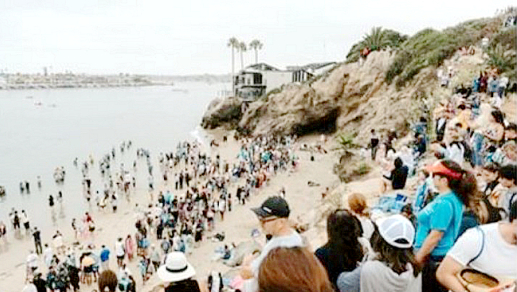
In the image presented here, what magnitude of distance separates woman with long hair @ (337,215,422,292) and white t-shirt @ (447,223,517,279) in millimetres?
462

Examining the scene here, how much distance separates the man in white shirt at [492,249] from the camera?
2773 mm

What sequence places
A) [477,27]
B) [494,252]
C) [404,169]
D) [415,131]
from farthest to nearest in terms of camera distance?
[477,27], [415,131], [404,169], [494,252]

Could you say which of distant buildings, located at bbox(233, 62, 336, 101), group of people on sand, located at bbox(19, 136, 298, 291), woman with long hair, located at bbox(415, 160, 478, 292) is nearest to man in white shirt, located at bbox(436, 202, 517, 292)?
woman with long hair, located at bbox(415, 160, 478, 292)

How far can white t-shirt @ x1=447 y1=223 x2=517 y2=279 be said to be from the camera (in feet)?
9.11

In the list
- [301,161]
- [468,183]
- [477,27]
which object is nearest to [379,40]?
[477,27]

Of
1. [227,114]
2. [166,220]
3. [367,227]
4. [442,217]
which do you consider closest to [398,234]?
[442,217]

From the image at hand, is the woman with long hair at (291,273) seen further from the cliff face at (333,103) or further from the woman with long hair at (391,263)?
the cliff face at (333,103)

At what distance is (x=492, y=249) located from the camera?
2.79 m

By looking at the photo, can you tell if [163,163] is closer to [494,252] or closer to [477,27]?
[477,27]

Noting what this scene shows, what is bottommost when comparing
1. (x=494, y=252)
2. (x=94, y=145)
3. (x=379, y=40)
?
(x=94, y=145)

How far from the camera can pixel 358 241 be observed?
12.2 feet

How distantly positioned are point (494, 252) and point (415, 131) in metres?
13.2

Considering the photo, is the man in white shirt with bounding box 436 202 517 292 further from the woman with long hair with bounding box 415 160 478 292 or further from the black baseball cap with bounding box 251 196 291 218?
the black baseball cap with bounding box 251 196 291 218

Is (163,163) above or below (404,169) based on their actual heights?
below
